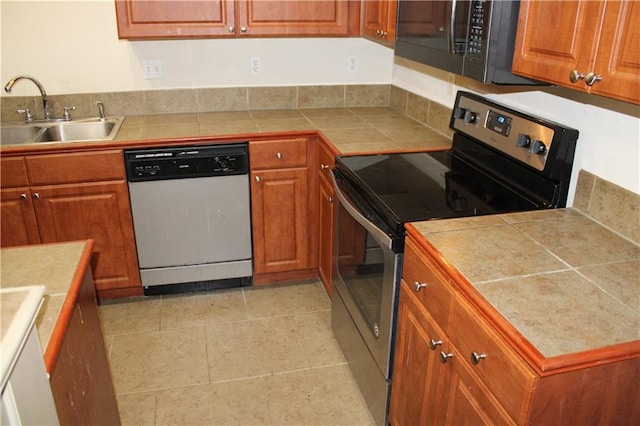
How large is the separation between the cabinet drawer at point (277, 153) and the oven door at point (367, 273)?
586 mm

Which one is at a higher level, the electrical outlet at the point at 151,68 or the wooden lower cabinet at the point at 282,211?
the electrical outlet at the point at 151,68

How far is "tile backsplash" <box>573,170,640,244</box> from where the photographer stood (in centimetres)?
155

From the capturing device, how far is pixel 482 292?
4.14ft

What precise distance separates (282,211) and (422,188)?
109cm

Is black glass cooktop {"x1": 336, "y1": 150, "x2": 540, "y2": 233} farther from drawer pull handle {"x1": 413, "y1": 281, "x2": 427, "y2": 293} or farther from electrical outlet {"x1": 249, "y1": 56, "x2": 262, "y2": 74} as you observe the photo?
electrical outlet {"x1": 249, "y1": 56, "x2": 262, "y2": 74}

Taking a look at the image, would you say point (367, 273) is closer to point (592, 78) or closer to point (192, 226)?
point (592, 78)

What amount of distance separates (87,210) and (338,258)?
1282 millimetres

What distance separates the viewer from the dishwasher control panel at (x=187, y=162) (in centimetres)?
259

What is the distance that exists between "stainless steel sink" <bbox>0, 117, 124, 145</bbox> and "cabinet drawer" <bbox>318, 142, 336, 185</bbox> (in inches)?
41.6

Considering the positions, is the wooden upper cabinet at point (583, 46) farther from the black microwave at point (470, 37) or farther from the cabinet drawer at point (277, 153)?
the cabinet drawer at point (277, 153)

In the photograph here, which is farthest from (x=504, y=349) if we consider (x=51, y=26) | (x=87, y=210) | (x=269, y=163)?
(x=51, y=26)

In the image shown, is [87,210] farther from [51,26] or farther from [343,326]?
[343,326]

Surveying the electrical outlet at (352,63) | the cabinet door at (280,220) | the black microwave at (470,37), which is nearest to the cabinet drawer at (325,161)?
the cabinet door at (280,220)

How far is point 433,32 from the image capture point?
1.92 m
